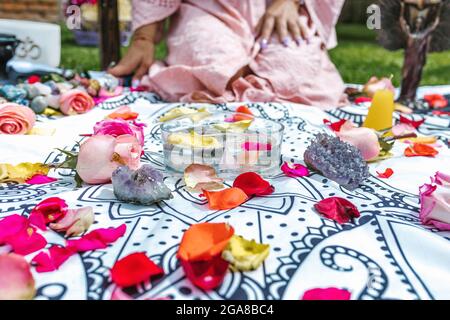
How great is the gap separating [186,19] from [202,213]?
135cm

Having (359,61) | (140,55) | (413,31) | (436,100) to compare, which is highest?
(413,31)

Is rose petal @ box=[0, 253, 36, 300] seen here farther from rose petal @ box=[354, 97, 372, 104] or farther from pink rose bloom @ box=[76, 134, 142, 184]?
rose petal @ box=[354, 97, 372, 104]

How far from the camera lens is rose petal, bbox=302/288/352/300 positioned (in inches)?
29.4

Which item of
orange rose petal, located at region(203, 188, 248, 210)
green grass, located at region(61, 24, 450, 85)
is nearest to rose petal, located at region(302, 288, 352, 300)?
orange rose petal, located at region(203, 188, 248, 210)

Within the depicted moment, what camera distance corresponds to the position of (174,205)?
3.33 ft

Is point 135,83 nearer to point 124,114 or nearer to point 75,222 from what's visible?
point 124,114

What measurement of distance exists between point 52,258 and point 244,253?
279 mm

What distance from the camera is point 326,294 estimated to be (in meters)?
0.75

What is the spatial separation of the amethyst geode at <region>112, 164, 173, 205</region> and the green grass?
2.40 meters

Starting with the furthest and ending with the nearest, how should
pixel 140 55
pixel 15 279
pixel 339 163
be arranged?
pixel 140 55
pixel 339 163
pixel 15 279

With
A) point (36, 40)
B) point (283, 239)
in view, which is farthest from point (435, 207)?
point (36, 40)

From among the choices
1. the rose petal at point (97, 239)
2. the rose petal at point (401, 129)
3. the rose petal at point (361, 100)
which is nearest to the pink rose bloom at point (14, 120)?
the rose petal at point (97, 239)

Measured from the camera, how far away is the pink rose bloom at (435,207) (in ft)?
3.17

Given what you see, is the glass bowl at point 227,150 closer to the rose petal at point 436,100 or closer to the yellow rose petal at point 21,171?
the yellow rose petal at point 21,171
